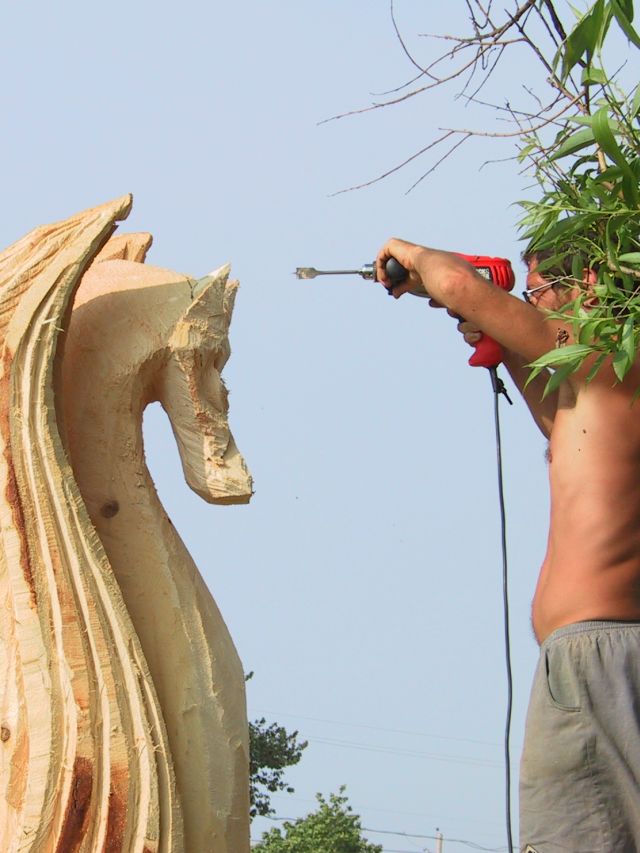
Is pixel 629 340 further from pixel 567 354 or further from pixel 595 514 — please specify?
pixel 595 514

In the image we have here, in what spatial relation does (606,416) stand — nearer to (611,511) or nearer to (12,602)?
(611,511)

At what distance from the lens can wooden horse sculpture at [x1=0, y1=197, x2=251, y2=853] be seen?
3207mm

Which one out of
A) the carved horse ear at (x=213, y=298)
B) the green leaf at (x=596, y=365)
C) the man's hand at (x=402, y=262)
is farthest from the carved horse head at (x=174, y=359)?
the green leaf at (x=596, y=365)

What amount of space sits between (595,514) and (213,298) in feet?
3.79

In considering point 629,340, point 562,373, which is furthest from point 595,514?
point 629,340

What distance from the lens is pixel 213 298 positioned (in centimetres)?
371

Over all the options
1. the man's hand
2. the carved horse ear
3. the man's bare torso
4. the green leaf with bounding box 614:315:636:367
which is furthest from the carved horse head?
the green leaf with bounding box 614:315:636:367

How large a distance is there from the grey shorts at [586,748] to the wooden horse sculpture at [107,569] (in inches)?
29.0

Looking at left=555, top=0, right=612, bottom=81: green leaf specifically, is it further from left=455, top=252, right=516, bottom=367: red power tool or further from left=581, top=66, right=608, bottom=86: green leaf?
left=455, top=252, right=516, bottom=367: red power tool

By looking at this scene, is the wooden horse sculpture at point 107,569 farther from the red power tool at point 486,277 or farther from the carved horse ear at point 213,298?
the red power tool at point 486,277

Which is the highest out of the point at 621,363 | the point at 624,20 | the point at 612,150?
the point at 624,20

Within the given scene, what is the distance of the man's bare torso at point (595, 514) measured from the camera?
3.38 meters

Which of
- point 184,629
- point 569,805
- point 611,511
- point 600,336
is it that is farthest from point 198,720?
point 600,336

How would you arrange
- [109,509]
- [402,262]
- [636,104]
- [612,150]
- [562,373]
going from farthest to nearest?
[402,262] → [109,509] → [562,373] → [636,104] → [612,150]
